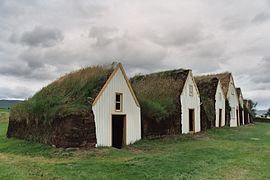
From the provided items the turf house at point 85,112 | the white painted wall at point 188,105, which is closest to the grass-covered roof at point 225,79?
the white painted wall at point 188,105

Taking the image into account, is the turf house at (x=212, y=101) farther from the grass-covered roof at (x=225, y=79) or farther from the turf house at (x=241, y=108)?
the turf house at (x=241, y=108)

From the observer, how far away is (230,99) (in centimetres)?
Result: 3788

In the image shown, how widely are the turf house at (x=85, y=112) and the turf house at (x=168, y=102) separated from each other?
1.79 m

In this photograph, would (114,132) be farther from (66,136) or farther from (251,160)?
(251,160)

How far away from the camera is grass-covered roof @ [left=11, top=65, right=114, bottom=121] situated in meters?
15.6

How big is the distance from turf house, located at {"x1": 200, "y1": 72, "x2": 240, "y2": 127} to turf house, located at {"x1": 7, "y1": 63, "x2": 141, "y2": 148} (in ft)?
68.3

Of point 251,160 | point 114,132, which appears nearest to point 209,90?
point 114,132

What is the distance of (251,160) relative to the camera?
12.8 meters

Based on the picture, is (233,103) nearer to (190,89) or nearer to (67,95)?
(190,89)

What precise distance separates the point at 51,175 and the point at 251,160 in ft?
28.3

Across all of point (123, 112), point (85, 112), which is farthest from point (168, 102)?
point (85, 112)

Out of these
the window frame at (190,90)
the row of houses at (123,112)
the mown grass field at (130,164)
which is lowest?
the mown grass field at (130,164)

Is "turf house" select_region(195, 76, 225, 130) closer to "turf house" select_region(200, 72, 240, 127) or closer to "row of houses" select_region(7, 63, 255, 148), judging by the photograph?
"row of houses" select_region(7, 63, 255, 148)

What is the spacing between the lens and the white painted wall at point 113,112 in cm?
1572
